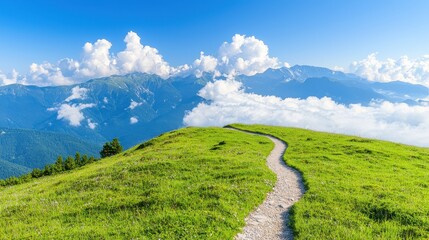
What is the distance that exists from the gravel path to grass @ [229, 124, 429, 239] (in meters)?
0.60

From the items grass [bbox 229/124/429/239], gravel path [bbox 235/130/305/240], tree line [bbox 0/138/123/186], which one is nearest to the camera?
grass [bbox 229/124/429/239]

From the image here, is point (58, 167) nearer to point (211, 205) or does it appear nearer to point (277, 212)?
point (211, 205)

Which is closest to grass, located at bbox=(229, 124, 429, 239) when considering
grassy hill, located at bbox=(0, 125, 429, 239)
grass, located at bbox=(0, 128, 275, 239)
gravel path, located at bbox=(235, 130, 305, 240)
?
grassy hill, located at bbox=(0, 125, 429, 239)

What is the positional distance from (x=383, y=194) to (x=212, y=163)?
15.7m

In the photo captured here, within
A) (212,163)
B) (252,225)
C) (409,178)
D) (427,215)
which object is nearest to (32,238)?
(252,225)

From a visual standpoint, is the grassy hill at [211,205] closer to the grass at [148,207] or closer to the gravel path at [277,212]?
the grass at [148,207]

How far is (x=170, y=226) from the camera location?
14.0 m

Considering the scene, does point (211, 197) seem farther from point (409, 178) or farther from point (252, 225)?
point (409, 178)

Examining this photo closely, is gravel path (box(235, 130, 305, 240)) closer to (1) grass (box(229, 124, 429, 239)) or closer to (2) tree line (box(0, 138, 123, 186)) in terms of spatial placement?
(1) grass (box(229, 124, 429, 239))

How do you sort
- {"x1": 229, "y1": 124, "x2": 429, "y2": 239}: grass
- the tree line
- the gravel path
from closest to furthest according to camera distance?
{"x1": 229, "y1": 124, "x2": 429, "y2": 239}: grass → the gravel path → the tree line

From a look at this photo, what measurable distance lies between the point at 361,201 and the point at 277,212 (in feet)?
18.0

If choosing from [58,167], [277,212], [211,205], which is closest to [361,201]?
[277,212]

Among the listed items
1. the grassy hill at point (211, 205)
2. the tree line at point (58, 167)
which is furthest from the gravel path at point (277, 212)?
the tree line at point (58, 167)

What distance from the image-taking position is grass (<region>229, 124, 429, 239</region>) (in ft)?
45.4
